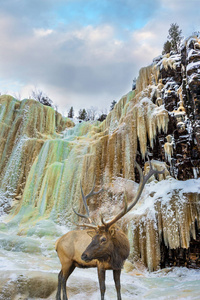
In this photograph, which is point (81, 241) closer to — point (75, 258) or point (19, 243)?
point (75, 258)

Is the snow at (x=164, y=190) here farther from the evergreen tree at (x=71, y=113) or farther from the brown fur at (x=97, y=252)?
the evergreen tree at (x=71, y=113)

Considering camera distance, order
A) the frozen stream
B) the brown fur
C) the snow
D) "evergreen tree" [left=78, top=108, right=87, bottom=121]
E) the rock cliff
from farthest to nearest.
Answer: "evergreen tree" [left=78, top=108, right=87, bottom=121] < the snow < the rock cliff < the frozen stream < the brown fur

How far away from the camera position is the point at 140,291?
17.5ft

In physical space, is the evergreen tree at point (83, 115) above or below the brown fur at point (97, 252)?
above

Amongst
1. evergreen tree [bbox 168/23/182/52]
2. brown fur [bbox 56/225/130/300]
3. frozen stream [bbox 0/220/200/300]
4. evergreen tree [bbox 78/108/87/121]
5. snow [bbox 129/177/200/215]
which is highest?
evergreen tree [bbox 168/23/182/52]

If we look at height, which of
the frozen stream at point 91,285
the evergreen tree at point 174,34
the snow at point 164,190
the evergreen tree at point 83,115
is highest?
the evergreen tree at point 174,34

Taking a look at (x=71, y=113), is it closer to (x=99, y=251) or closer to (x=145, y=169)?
(x=145, y=169)

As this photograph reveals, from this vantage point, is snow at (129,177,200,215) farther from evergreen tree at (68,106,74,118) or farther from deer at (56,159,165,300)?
evergreen tree at (68,106,74,118)

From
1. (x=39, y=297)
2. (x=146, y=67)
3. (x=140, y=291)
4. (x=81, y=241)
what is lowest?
(x=140, y=291)

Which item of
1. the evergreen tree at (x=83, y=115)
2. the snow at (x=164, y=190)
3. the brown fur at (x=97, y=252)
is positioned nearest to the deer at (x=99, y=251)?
the brown fur at (x=97, y=252)

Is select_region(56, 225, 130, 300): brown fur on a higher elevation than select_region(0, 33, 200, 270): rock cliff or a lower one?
lower

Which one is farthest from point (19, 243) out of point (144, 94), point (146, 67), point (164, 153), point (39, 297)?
point (146, 67)

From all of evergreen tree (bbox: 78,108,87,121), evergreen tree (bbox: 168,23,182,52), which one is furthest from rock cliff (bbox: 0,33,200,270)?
evergreen tree (bbox: 78,108,87,121)

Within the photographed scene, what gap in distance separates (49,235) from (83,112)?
106 feet
